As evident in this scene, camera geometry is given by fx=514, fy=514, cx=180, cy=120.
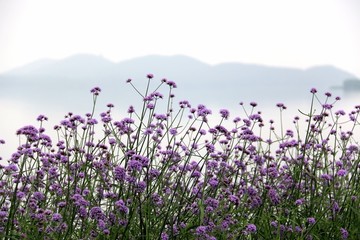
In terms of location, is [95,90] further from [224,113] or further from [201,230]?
[201,230]

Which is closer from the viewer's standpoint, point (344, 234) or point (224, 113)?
point (224, 113)

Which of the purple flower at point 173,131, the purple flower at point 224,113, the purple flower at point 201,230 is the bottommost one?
the purple flower at point 201,230

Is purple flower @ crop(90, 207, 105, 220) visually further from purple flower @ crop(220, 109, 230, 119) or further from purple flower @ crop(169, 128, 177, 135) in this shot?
purple flower @ crop(220, 109, 230, 119)

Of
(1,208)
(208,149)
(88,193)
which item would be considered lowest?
(1,208)

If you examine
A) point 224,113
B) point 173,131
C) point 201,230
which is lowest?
point 201,230

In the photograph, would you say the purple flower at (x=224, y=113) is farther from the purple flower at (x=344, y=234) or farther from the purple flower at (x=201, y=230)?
the purple flower at (x=344, y=234)

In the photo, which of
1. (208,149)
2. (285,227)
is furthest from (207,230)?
(285,227)

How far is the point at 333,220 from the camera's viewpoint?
131 inches

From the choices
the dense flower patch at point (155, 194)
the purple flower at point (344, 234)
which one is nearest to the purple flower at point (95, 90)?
the dense flower patch at point (155, 194)

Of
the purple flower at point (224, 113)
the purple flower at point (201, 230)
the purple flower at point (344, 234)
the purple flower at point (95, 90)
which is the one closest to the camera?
the purple flower at point (201, 230)

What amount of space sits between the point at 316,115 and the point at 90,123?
1669mm

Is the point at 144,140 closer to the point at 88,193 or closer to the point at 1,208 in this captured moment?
the point at 88,193

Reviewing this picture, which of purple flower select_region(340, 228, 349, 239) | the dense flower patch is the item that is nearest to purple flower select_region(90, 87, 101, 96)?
the dense flower patch

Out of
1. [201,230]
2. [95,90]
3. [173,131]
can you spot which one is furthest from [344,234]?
[95,90]
